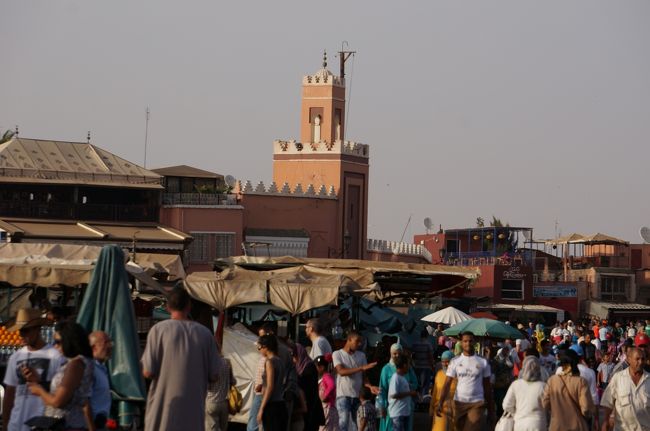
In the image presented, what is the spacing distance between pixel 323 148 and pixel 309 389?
161ft

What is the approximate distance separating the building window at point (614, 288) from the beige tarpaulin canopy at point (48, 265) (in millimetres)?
51602

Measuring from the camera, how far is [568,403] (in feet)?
43.8

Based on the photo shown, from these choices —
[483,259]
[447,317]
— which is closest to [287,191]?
[483,259]

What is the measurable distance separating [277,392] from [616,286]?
62594 millimetres

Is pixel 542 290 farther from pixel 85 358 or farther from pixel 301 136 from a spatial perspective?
pixel 85 358

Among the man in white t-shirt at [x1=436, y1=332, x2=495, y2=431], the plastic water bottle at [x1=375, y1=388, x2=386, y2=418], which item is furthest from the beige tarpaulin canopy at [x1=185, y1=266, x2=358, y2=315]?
the man in white t-shirt at [x1=436, y1=332, x2=495, y2=431]

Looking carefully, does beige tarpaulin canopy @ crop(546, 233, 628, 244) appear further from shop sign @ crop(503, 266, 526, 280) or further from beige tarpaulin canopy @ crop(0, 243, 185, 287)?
beige tarpaulin canopy @ crop(0, 243, 185, 287)

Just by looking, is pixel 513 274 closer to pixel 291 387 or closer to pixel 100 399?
pixel 291 387

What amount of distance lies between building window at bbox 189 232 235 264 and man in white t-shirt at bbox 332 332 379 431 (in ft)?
131

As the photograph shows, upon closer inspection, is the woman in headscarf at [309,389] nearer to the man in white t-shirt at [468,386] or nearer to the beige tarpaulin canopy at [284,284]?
the man in white t-shirt at [468,386]

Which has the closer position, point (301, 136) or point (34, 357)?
point (34, 357)

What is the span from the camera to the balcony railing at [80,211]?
50.5 meters

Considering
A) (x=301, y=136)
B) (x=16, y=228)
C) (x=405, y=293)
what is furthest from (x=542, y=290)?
(x=405, y=293)

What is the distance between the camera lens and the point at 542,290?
70.1 m
